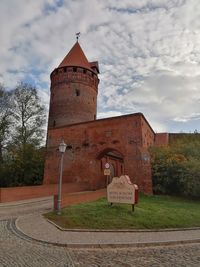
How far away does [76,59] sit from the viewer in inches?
1577

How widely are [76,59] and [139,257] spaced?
1368 inches

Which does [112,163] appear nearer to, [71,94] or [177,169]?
[71,94]

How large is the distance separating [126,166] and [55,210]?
1248 centimetres

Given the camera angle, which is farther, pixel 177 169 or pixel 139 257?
pixel 177 169

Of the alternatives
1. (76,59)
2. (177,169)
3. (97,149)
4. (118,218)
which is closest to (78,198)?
(118,218)

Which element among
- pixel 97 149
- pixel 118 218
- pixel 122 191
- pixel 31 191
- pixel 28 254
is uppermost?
pixel 97 149

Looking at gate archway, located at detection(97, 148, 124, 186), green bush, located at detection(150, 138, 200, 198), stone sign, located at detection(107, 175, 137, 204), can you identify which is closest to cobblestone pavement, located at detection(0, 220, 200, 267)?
stone sign, located at detection(107, 175, 137, 204)

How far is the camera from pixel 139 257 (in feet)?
27.2

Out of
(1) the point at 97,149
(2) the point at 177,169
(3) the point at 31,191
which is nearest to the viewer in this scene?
(3) the point at 31,191

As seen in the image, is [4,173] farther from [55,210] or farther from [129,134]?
[55,210]

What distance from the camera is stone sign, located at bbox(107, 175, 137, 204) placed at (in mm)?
14648

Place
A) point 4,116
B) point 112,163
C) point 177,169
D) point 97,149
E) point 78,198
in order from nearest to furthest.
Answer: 1. point 78,198
2. point 177,169
3. point 97,149
4. point 4,116
5. point 112,163

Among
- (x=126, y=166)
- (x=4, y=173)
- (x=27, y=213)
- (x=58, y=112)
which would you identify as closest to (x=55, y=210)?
(x=27, y=213)

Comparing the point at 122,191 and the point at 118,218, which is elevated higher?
the point at 122,191
